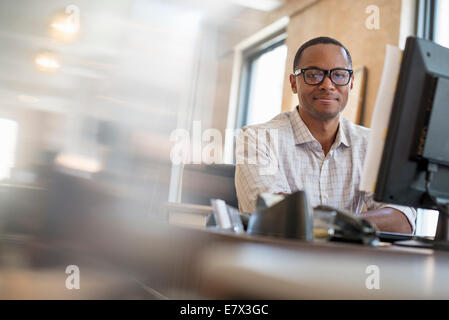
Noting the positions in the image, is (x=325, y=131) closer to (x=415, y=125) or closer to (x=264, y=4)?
(x=415, y=125)

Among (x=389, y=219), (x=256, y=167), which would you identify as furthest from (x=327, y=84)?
(x=389, y=219)

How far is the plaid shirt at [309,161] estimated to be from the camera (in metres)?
1.36

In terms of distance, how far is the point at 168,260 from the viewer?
54 centimetres

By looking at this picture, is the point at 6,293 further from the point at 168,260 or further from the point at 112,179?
the point at 112,179

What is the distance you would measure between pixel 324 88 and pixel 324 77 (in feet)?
0.13

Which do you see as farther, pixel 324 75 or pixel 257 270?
pixel 324 75

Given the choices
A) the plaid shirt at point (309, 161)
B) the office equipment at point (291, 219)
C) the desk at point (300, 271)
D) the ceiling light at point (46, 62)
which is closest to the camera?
the desk at point (300, 271)

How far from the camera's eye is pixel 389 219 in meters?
1.16

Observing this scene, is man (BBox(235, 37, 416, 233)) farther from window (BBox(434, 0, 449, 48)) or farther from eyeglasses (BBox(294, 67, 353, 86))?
window (BBox(434, 0, 449, 48))

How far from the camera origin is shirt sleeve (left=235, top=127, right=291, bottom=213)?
47.5 inches

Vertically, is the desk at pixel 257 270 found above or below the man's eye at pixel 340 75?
below

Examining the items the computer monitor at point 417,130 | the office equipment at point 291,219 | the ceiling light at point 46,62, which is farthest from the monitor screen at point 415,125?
the ceiling light at point 46,62

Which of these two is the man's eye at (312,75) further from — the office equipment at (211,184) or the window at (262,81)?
the window at (262,81)

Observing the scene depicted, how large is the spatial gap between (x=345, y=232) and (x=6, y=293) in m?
0.53
